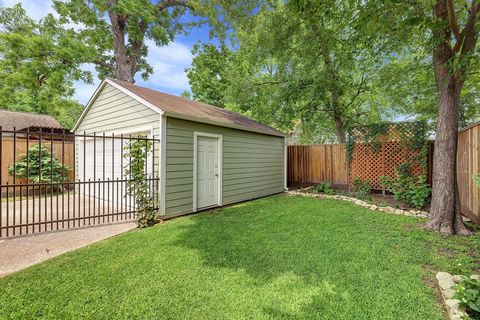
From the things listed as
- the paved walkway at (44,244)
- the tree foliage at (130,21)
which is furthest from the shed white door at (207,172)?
the tree foliage at (130,21)

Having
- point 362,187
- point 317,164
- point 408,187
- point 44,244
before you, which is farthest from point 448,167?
point 44,244

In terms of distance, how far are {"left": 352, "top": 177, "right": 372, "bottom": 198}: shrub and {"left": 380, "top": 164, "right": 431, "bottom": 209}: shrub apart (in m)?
0.44

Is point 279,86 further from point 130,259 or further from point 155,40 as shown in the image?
point 130,259

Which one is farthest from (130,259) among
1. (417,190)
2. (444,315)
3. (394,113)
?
(394,113)

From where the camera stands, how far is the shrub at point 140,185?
4648 mm

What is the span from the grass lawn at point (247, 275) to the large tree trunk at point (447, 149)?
1.47 feet

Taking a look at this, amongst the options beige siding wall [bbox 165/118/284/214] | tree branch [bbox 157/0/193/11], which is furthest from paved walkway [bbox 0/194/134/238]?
tree branch [bbox 157/0/193/11]

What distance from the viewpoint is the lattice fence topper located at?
6832 millimetres

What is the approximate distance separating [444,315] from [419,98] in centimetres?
1144

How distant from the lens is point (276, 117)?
11.7 m

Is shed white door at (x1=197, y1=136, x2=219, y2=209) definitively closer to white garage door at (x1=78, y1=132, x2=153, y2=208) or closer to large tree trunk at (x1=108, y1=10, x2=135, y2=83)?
white garage door at (x1=78, y1=132, x2=153, y2=208)

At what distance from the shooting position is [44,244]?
3.61 meters

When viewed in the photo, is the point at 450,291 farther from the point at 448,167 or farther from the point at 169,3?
the point at 169,3

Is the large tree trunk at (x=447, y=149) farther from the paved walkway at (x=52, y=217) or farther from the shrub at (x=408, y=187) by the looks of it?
the paved walkway at (x=52, y=217)
